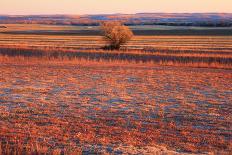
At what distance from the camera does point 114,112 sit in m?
13.3

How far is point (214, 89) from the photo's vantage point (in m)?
18.6

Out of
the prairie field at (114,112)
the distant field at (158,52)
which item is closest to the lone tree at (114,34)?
the distant field at (158,52)

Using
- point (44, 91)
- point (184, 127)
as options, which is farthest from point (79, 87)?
point (184, 127)

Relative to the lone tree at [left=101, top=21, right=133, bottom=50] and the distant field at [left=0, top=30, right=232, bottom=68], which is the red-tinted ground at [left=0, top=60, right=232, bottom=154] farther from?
the lone tree at [left=101, top=21, right=133, bottom=50]

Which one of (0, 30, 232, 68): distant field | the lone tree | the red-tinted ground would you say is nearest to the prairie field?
the red-tinted ground

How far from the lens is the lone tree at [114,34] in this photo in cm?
5091

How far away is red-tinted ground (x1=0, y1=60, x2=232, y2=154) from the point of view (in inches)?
390

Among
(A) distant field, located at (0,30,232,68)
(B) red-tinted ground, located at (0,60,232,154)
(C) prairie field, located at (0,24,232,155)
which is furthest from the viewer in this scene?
(A) distant field, located at (0,30,232,68)

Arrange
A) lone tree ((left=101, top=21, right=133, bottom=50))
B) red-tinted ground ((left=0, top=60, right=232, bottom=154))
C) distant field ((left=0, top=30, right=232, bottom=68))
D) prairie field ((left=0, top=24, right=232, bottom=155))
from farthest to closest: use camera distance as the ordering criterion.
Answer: lone tree ((left=101, top=21, right=133, bottom=50)), distant field ((left=0, top=30, right=232, bottom=68)), red-tinted ground ((left=0, top=60, right=232, bottom=154)), prairie field ((left=0, top=24, right=232, bottom=155))

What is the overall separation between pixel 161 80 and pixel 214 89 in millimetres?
3238

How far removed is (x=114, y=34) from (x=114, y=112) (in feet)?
127

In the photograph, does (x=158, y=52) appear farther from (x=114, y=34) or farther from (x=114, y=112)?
(x=114, y=112)

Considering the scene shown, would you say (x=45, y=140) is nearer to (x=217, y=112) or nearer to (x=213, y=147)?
(x=213, y=147)

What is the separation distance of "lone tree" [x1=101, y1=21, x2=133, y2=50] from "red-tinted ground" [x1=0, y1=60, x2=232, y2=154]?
1093 inches
